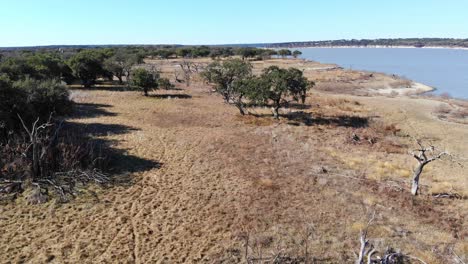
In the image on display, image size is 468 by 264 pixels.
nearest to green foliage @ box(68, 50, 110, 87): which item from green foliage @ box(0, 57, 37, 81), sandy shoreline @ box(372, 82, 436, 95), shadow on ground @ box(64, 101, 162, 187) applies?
green foliage @ box(0, 57, 37, 81)

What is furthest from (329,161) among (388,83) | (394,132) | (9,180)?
(388,83)

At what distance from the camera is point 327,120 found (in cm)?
3212

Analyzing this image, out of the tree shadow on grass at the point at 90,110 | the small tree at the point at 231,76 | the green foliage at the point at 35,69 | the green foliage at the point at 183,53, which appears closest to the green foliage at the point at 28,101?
the tree shadow on grass at the point at 90,110

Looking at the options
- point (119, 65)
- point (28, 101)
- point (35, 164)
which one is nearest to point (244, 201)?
point (35, 164)

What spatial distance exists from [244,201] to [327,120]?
1900 centimetres

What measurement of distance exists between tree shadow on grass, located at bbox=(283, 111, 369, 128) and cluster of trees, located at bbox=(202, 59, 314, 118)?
1651mm

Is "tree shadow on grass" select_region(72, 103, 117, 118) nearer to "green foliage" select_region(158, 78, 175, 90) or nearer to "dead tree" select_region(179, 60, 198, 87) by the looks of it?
"green foliage" select_region(158, 78, 175, 90)

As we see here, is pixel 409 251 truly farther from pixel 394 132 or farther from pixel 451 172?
pixel 394 132

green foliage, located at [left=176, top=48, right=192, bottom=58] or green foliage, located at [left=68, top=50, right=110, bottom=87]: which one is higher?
green foliage, located at [left=176, top=48, right=192, bottom=58]

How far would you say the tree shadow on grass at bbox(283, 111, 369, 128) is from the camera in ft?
101

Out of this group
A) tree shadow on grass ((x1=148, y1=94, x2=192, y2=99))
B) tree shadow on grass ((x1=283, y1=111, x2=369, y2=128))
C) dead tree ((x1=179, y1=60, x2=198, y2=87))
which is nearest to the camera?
tree shadow on grass ((x1=283, y1=111, x2=369, y2=128))

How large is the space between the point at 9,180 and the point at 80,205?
11.7ft

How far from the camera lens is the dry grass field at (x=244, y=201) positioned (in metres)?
11.5

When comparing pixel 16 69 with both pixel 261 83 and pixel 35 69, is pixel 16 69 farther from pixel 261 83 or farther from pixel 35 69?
pixel 261 83
